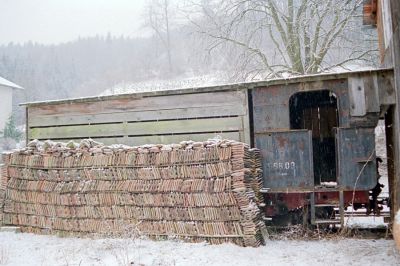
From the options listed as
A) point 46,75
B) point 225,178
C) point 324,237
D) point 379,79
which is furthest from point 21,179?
point 46,75

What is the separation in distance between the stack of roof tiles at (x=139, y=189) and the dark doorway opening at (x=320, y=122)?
11.9 ft

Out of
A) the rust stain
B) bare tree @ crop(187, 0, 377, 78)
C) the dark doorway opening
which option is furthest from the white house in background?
the rust stain

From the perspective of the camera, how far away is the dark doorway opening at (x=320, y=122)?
39.7 feet

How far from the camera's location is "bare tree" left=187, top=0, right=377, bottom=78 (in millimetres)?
19516

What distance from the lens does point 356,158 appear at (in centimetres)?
884

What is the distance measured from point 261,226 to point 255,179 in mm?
1013

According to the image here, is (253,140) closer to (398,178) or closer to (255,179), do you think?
(255,179)

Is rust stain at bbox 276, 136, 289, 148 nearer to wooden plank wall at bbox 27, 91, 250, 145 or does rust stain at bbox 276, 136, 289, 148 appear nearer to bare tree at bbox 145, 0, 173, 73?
wooden plank wall at bbox 27, 91, 250, 145

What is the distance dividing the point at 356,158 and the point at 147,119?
4.94m

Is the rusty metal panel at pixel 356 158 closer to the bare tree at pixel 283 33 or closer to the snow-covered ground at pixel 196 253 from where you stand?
the snow-covered ground at pixel 196 253

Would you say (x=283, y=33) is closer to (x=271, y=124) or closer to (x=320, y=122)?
(x=320, y=122)

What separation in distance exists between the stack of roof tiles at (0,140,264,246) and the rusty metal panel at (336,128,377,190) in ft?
6.04

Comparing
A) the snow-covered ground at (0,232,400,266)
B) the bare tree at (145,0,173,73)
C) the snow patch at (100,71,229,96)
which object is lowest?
the snow-covered ground at (0,232,400,266)

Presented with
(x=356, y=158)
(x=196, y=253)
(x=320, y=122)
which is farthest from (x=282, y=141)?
(x=320, y=122)
